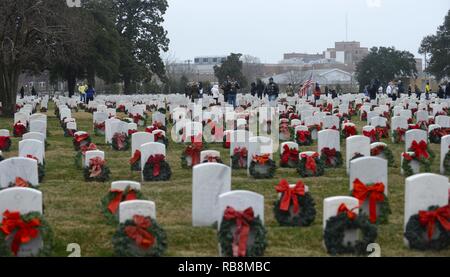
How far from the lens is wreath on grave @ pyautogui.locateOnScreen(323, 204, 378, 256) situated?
927cm

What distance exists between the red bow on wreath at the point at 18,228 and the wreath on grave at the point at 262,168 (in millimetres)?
6587

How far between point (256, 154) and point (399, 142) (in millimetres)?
7117

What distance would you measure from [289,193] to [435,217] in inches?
84.1

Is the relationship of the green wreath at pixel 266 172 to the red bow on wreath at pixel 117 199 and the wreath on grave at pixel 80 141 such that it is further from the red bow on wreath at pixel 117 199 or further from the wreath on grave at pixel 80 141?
the wreath on grave at pixel 80 141

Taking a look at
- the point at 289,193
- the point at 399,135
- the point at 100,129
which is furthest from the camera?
the point at 100,129

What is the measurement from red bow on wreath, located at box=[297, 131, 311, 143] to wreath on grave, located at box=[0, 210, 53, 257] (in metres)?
12.1

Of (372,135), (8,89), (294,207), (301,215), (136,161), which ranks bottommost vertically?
(301,215)

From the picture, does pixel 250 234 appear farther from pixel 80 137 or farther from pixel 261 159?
pixel 80 137

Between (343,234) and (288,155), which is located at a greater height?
(288,155)

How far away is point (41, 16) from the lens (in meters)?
30.8

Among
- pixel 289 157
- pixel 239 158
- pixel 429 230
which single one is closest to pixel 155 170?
pixel 239 158

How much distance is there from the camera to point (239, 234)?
29.6 feet

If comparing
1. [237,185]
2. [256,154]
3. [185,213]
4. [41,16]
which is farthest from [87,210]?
[41,16]
